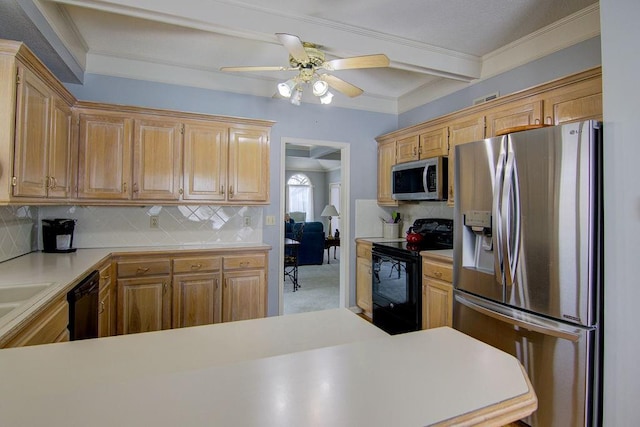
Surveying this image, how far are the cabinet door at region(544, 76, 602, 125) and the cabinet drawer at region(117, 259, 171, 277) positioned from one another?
10.2 feet

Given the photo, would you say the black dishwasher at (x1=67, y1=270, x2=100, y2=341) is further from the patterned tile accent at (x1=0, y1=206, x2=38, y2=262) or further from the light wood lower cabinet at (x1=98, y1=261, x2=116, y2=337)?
the patterned tile accent at (x1=0, y1=206, x2=38, y2=262)

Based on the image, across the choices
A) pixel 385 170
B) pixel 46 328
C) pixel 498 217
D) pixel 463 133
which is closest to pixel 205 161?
pixel 46 328

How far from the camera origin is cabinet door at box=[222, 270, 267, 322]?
2984mm

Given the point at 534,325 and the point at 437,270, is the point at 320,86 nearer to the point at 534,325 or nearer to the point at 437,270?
the point at 437,270

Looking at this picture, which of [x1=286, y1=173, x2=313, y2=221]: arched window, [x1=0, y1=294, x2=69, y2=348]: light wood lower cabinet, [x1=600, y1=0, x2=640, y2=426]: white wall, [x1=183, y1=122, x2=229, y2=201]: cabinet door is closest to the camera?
[x1=0, y1=294, x2=69, y2=348]: light wood lower cabinet

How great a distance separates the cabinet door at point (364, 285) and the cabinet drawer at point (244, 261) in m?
1.27

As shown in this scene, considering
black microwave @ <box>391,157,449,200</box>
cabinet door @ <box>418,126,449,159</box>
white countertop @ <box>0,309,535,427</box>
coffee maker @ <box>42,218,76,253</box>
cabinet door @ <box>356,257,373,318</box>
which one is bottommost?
cabinet door @ <box>356,257,373,318</box>

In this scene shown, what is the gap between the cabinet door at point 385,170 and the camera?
383 centimetres

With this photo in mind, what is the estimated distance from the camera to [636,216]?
1.48 meters

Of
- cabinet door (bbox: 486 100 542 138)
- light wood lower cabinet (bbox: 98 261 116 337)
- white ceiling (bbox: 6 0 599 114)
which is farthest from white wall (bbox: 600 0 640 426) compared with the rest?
light wood lower cabinet (bbox: 98 261 116 337)

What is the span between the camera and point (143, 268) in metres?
2.73

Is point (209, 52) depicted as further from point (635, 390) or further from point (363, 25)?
point (635, 390)

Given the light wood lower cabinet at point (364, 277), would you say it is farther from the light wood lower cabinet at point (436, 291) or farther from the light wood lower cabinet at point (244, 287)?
the light wood lower cabinet at point (244, 287)

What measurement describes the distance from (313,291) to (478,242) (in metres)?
3.24
